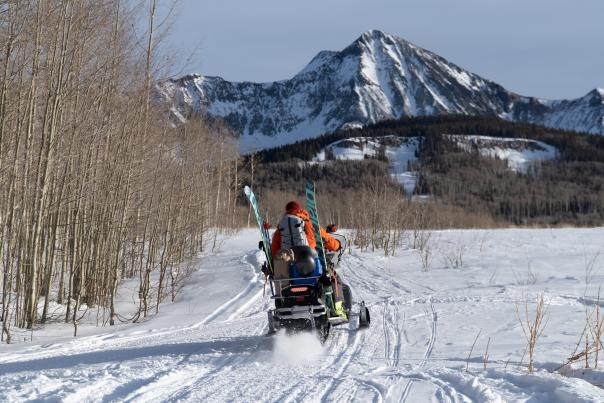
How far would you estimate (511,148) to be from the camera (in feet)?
568

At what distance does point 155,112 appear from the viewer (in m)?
13.7

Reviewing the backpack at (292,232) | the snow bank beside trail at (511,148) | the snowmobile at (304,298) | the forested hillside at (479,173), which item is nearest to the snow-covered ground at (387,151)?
the forested hillside at (479,173)

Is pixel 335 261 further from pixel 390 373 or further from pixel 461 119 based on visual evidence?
pixel 461 119

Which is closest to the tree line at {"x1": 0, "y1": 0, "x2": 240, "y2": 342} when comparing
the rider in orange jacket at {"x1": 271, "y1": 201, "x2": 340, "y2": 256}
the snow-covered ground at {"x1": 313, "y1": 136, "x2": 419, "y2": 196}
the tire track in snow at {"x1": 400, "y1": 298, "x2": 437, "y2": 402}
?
the rider in orange jacket at {"x1": 271, "y1": 201, "x2": 340, "y2": 256}

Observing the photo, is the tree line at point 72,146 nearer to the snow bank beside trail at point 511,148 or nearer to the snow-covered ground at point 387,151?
the snow-covered ground at point 387,151

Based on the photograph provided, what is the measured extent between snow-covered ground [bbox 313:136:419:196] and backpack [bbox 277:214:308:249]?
5538 inches

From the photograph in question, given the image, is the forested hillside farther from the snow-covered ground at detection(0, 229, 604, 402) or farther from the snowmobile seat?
the snowmobile seat

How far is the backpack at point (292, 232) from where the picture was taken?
7.56 metres

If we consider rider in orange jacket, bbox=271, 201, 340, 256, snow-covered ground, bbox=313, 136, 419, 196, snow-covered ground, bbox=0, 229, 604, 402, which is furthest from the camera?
snow-covered ground, bbox=313, 136, 419, 196

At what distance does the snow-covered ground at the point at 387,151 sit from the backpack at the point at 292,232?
140675mm

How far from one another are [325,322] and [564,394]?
329 centimetres

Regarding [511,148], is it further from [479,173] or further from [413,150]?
[413,150]

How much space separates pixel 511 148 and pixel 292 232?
17734cm

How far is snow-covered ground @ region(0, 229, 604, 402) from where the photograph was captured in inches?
195
